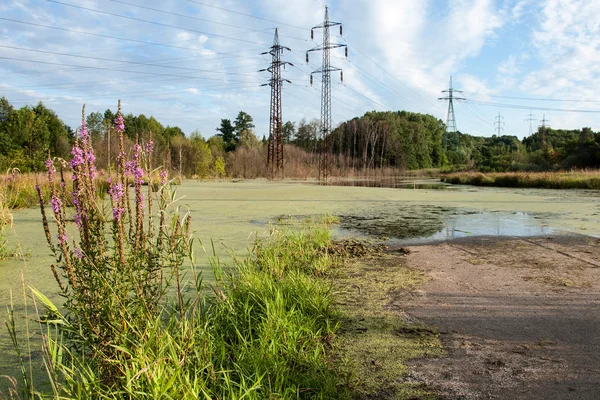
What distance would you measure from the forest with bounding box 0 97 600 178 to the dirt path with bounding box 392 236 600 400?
3103 millimetres

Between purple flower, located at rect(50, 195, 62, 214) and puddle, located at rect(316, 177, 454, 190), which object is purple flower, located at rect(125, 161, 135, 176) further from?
puddle, located at rect(316, 177, 454, 190)

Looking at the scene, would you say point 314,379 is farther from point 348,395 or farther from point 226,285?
point 226,285

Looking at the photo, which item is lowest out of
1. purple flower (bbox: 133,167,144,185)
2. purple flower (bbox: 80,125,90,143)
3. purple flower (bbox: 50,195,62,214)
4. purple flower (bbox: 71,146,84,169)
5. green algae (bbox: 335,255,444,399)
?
green algae (bbox: 335,255,444,399)

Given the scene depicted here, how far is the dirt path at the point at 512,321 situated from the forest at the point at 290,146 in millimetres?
3103

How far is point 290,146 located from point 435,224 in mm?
30080

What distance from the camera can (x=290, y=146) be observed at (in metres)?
35.5

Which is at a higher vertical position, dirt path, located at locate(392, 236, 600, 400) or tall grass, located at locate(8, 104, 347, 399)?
tall grass, located at locate(8, 104, 347, 399)

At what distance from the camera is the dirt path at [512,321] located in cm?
152

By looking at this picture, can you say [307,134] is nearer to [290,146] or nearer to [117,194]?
[290,146]

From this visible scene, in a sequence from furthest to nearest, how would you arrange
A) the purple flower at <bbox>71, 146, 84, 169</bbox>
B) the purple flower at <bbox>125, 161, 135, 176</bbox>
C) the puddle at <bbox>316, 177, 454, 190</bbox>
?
1. the puddle at <bbox>316, 177, 454, 190</bbox>
2. the purple flower at <bbox>125, 161, 135, 176</bbox>
3. the purple flower at <bbox>71, 146, 84, 169</bbox>

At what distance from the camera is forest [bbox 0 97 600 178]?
21.9m

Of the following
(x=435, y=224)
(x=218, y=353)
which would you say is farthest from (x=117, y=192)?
(x=435, y=224)

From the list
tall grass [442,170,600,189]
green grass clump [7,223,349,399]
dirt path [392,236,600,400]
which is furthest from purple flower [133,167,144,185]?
tall grass [442,170,600,189]

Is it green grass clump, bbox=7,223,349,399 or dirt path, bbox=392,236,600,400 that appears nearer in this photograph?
green grass clump, bbox=7,223,349,399
